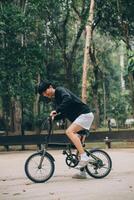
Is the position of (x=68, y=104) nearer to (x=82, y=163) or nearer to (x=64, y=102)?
(x=64, y=102)

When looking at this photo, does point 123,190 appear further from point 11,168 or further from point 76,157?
point 11,168

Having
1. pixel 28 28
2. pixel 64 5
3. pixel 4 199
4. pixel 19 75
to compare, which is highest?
pixel 64 5

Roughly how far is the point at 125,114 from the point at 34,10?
2310 cm

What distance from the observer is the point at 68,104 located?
10.1 metres

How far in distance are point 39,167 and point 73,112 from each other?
49.1 inches

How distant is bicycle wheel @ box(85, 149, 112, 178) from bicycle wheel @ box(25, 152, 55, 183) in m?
0.76

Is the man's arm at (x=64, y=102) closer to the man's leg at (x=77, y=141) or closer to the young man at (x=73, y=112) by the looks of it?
the young man at (x=73, y=112)

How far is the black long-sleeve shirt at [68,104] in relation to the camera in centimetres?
1009

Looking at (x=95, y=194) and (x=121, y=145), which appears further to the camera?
(x=121, y=145)

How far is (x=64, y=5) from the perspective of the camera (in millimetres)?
37812

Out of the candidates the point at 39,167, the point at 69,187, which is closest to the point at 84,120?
the point at 39,167

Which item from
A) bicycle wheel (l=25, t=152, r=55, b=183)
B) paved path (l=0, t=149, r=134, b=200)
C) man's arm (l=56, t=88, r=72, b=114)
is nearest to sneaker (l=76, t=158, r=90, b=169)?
paved path (l=0, t=149, r=134, b=200)

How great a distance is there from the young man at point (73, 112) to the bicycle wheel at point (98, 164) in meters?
0.26

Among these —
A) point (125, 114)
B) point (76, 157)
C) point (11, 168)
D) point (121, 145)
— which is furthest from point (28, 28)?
point (125, 114)
